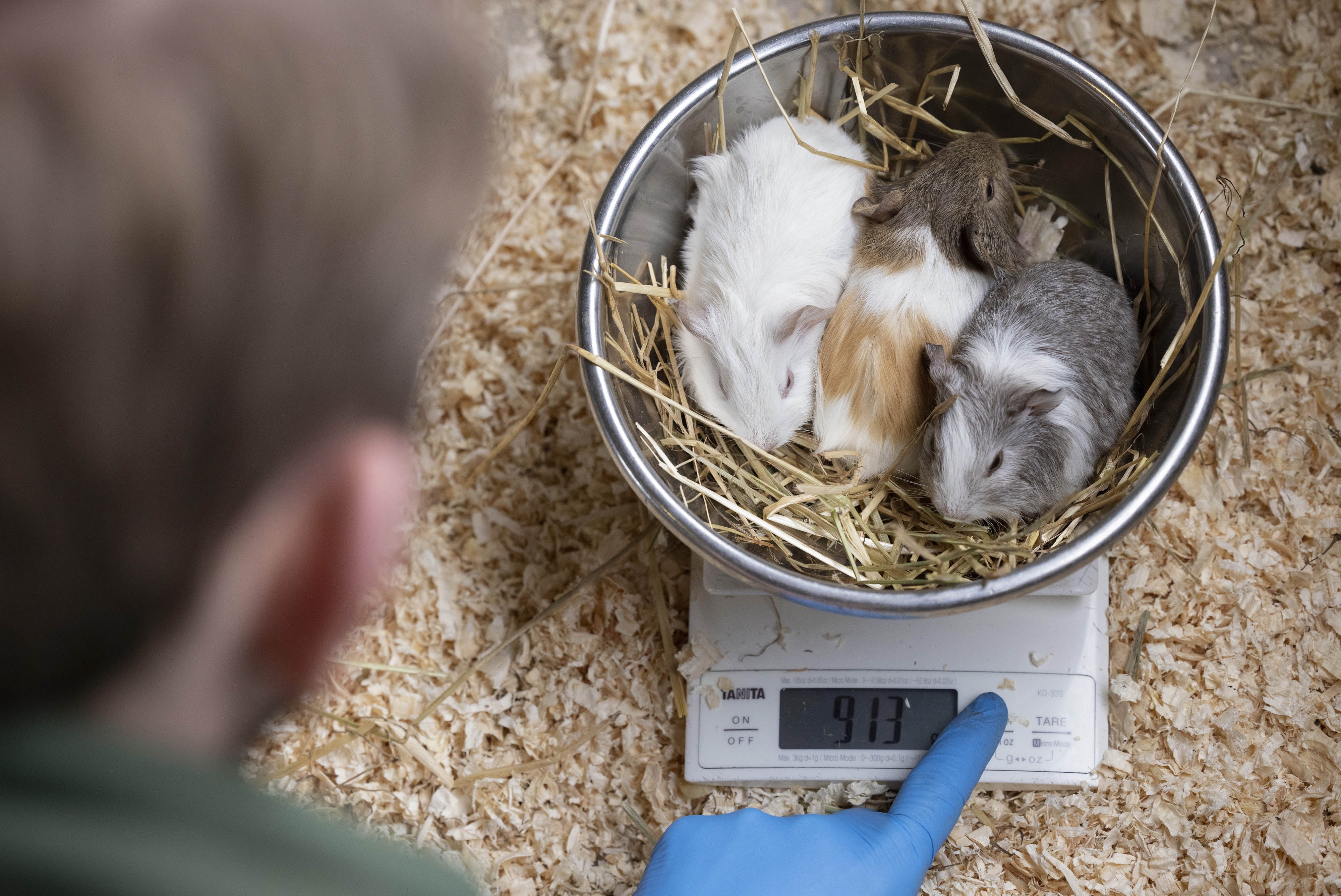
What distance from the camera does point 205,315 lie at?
685 mm

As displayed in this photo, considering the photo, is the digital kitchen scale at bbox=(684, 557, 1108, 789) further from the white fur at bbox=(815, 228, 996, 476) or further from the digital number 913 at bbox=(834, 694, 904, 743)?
the white fur at bbox=(815, 228, 996, 476)

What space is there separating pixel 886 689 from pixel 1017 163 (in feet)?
4.30

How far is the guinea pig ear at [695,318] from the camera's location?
2.03m

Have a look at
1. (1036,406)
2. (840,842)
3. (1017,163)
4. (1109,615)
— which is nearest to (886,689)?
(840,842)

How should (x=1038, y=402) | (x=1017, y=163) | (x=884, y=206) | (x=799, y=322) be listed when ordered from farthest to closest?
(x=1017, y=163) < (x=884, y=206) < (x=799, y=322) < (x=1038, y=402)

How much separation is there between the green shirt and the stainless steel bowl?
3.03 feet

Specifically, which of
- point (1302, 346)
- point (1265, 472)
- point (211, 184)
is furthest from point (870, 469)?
point (211, 184)

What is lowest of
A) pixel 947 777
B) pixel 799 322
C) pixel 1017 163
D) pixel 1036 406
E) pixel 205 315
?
pixel 947 777

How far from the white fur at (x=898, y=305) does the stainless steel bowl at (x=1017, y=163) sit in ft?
1.05

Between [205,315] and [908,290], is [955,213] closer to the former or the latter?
[908,290]

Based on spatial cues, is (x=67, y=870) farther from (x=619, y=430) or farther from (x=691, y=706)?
(x=691, y=706)

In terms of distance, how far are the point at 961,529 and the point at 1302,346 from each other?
3.85 ft

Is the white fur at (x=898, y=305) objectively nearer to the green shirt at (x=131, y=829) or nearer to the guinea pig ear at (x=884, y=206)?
the guinea pig ear at (x=884, y=206)

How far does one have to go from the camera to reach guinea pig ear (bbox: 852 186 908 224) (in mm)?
2115
